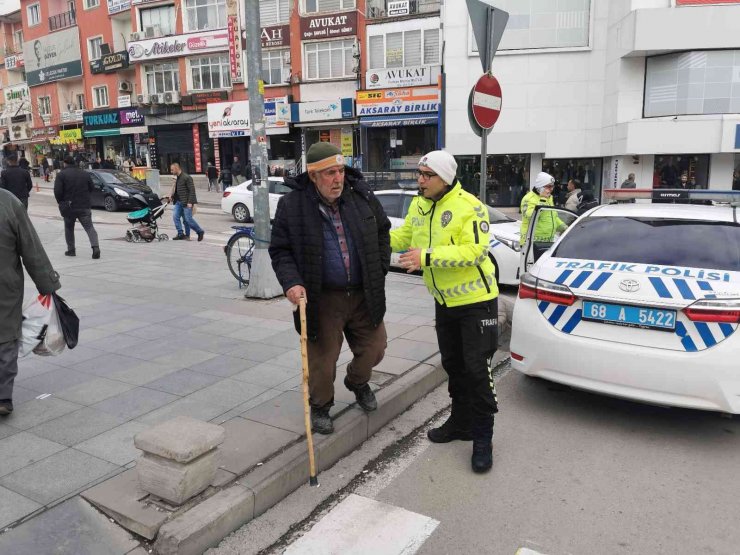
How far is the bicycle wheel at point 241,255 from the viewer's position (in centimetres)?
839

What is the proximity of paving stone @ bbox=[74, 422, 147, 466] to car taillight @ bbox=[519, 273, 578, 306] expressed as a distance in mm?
2889

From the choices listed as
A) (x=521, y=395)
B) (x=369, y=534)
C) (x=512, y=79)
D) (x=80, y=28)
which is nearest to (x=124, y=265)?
(x=521, y=395)

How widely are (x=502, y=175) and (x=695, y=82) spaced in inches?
290

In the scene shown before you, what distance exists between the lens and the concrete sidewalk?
9.84ft

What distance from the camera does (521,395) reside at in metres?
4.89

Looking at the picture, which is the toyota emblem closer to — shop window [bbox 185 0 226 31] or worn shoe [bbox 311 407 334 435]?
worn shoe [bbox 311 407 334 435]

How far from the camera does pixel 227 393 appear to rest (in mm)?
4520

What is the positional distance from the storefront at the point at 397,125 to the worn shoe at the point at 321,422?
24.2 m

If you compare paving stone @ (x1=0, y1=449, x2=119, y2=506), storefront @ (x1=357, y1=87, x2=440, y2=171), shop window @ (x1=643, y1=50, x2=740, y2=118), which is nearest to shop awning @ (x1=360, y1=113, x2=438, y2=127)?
storefront @ (x1=357, y1=87, x2=440, y2=171)

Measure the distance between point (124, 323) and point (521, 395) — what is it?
426cm

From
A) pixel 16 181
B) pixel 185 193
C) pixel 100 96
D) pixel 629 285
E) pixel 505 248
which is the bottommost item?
pixel 505 248

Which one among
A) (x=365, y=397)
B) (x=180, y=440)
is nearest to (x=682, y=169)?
(x=365, y=397)

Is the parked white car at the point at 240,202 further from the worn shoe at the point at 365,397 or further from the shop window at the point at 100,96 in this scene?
the shop window at the point at 100,96

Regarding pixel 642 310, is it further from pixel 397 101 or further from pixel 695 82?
pixel 397 101
